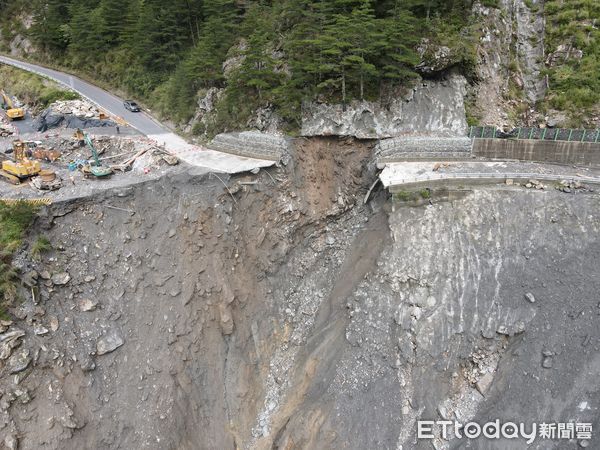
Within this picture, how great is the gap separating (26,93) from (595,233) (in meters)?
43.8

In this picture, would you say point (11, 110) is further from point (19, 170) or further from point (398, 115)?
point (398, 115)

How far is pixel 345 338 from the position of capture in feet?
69.9

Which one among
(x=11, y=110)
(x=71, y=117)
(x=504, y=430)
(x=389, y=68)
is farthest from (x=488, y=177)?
(x=11, y=110)

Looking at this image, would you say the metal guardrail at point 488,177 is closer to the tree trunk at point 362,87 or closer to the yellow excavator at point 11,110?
the tree trunk at point 362,87

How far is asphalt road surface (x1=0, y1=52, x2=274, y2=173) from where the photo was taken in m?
23.6

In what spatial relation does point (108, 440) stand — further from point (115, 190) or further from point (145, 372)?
point (115, 190)

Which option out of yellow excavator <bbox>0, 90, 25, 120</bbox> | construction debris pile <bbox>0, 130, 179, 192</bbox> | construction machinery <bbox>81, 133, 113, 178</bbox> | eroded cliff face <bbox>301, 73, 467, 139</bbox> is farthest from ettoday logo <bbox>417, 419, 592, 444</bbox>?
yellow excavator <bbox>0, 90, 25, 120</bbox>

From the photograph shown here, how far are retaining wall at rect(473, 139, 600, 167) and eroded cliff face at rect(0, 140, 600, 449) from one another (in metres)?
3.97

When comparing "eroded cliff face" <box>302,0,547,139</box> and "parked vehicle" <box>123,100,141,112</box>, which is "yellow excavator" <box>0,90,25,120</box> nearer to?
"parked vehicle" <box>123,100,141,112</box>

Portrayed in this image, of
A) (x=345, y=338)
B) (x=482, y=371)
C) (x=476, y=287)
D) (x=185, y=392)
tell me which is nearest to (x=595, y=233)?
(x=476, y=287)

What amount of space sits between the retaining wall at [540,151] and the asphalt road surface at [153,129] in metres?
13.5

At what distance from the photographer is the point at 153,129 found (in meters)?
29.5

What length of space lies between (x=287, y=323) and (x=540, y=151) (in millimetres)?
18539

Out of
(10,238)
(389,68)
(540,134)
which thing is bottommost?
(540,134)
